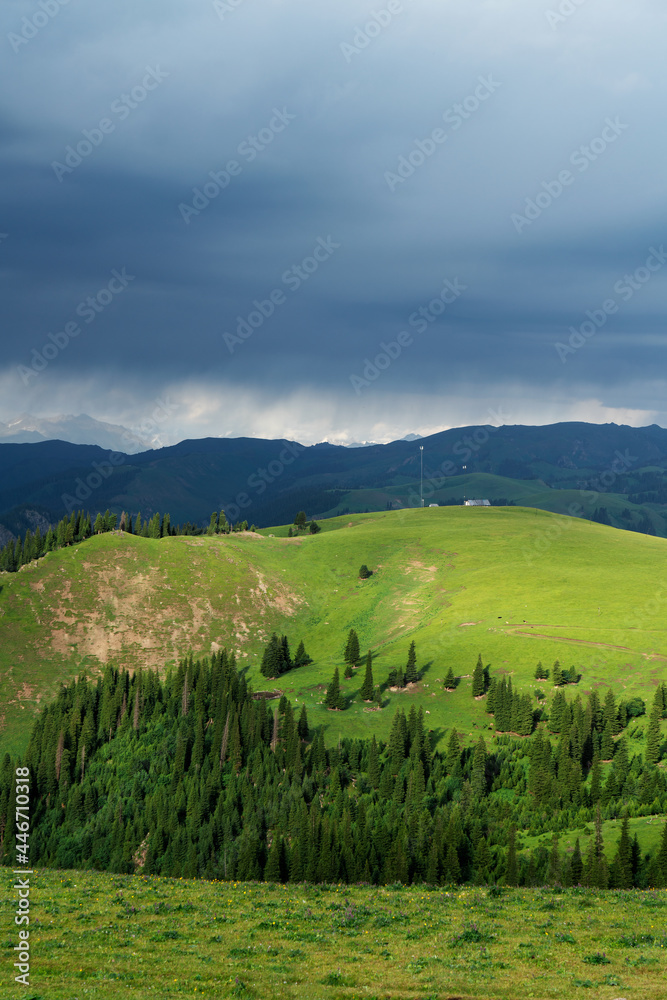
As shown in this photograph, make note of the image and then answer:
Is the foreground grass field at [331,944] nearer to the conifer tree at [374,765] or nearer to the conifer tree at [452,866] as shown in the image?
the conifer tree at [452,866]

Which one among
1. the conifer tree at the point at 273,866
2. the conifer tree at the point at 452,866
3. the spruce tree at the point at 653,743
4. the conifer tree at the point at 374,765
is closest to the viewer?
the conifer tree at the point at 452,866

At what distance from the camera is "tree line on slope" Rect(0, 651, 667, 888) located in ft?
250

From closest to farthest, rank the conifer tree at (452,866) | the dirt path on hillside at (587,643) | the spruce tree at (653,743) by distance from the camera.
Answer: the conifer tree at (452,866), the spruce tree at (653,743), the dirt path on hillside at (587,643)

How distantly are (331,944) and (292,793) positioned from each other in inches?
2949

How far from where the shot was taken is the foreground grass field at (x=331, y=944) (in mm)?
25906

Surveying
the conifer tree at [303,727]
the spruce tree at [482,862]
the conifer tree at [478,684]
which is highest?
the conifer tree at [478,684]

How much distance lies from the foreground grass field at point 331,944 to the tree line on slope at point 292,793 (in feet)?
87.0

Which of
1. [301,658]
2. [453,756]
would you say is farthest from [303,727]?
[301,658]

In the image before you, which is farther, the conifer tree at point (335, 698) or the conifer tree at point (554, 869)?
the conifer tree at point (335, 698)

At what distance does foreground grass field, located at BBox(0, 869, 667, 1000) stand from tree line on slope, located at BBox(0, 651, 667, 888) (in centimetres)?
2651

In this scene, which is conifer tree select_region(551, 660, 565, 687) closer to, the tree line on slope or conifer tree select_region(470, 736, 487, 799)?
the tree line on slope

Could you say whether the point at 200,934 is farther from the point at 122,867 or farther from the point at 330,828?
the point at 122,867

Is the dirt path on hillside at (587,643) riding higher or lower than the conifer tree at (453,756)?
higher

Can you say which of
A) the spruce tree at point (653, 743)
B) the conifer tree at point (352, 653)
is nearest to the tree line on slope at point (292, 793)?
the spruce tree at point (653, 743)
